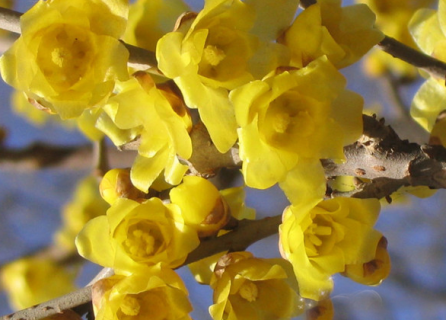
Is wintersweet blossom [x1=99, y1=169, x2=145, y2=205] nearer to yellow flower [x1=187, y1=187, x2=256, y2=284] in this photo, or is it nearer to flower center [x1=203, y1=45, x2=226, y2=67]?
yellow flower [x1=187, y1=187, x2=256, y2=284]

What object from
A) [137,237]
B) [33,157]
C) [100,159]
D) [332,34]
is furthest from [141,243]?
[33,157]

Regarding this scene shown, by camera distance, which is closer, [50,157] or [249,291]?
[249,291]

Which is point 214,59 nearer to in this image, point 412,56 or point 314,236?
point 314,236

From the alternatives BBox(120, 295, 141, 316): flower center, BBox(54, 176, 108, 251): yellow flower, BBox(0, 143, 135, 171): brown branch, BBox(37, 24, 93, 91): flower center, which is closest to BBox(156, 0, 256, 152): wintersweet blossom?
BBox(37, 24, 93, 91): flower center

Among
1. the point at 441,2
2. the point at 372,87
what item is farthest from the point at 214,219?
the point at 372,87

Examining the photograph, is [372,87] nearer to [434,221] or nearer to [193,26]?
[434,221]

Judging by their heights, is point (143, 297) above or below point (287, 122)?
below
